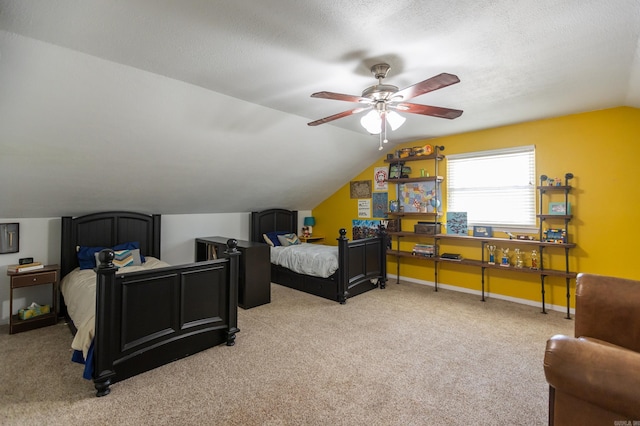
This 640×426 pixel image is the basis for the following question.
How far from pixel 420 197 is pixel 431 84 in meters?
3.45

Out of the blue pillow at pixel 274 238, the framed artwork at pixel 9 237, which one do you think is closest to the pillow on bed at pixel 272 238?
the blue pillow at pixel 274 238

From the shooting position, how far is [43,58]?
2.23 metres

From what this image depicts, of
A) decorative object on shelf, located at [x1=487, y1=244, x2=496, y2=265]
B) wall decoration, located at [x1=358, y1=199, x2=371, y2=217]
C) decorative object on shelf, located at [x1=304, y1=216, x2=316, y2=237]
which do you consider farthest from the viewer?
decorative object on shelf, located at [x1=304, y1=216, x2=316, y2=237]

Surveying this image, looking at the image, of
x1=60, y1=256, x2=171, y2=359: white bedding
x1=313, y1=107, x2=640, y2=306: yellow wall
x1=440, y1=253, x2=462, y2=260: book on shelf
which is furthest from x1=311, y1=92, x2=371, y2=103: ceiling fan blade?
→ x1=440, y1=253, x2=462, y2=260: book on shelf

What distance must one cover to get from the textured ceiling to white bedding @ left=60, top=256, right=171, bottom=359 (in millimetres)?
964

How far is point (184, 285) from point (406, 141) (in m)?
4.36

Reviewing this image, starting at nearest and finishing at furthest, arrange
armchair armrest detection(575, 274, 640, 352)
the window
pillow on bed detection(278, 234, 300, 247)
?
armchair armrest detection(575, 274, 640, 352)
the window
pillow on bed detection(278, 234, 300, 247)

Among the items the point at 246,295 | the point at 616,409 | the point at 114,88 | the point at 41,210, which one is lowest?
the point at 246,295

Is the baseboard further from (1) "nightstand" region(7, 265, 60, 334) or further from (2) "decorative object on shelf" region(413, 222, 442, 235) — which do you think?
(1) "nightstand" region(7, 265, 60, 334)

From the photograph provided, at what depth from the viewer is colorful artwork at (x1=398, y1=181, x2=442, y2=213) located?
16.6 ft

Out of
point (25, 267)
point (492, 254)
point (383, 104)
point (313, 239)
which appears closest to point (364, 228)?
point (313, 239)

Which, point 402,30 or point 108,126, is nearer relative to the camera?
point 402,30

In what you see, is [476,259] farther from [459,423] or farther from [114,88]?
[114,88]

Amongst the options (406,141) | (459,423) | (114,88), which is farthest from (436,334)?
(114,88)
